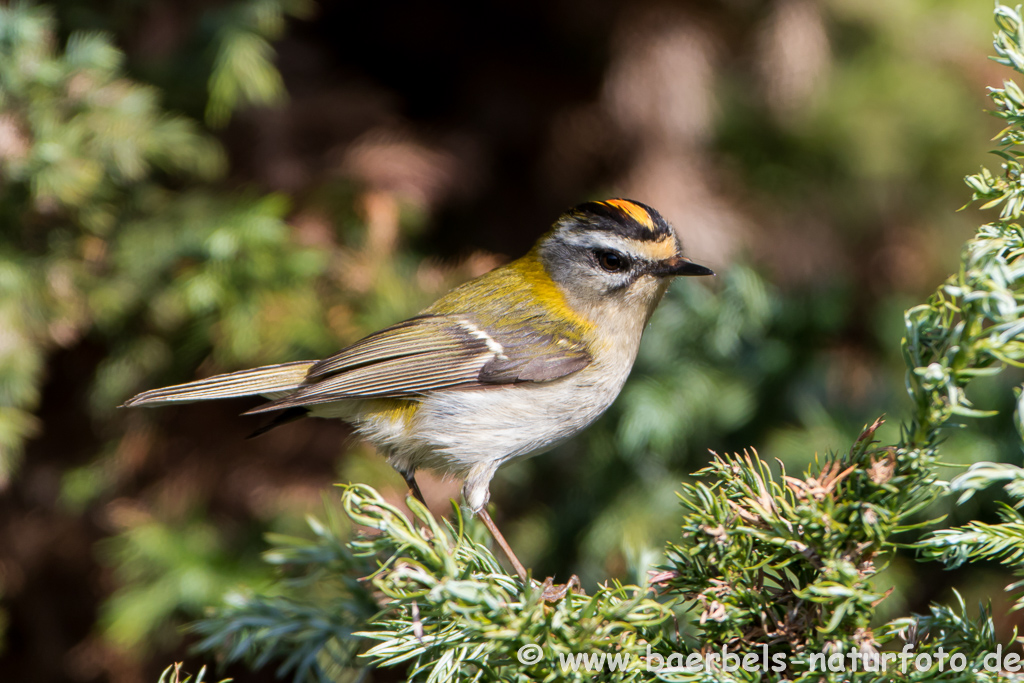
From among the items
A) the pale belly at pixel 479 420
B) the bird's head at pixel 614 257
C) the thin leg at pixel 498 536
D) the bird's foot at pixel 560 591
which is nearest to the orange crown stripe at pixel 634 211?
the bird's head at pixel 614 257

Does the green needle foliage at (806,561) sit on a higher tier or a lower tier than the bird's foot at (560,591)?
higher

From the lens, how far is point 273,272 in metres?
1.91

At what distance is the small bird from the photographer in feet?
5.32

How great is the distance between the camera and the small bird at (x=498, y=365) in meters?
1.62

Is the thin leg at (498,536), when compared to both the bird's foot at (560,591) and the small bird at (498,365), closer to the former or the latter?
the small bird at (498,365)

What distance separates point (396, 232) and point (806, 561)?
147 cm

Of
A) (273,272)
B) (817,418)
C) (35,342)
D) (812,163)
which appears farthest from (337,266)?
→ (812,163)

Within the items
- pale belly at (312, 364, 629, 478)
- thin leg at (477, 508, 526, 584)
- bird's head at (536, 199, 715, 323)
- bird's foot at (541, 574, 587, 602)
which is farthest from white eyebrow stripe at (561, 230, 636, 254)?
bird's foot at (541, 574, 587, 602)

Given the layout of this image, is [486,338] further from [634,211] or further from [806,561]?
[806,561]

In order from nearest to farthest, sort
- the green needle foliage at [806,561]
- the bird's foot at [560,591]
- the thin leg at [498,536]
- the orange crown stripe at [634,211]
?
1. the green needle foliage at [806,561]
2. the bird's foot at [560,591]
3. the thin leg at [498,536]
4. the orange crown stripe at [634,211]

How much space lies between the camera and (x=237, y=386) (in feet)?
5.34

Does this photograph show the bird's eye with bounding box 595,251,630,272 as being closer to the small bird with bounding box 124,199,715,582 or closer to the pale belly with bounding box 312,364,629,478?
the small bird with bounding box 124,199,715,582

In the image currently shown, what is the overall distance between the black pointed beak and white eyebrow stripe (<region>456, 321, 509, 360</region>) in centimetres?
39

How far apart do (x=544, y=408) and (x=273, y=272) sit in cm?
77
